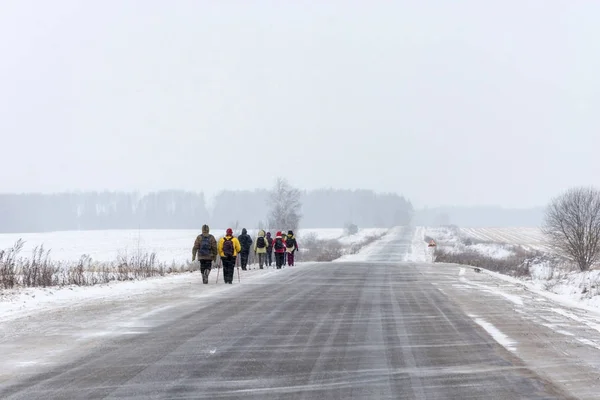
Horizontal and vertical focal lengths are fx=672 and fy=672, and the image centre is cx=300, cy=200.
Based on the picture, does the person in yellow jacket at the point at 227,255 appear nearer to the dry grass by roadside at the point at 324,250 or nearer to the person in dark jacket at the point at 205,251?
the person in dark jacket at the point at 205,251

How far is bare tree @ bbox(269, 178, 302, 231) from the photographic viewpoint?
8850cm

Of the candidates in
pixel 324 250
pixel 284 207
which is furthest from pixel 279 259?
→ pixel 284 207

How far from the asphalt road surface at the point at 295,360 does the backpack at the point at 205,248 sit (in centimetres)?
761

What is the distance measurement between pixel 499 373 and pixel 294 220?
81.8 m

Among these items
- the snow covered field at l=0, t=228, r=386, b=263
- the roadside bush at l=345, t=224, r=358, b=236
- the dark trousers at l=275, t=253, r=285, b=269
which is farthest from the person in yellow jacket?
the roadside bush at l=345, t=224, r=358, b=236

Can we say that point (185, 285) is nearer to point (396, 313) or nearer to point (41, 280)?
point (41, 280)

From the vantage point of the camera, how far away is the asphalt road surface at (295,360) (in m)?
6.75

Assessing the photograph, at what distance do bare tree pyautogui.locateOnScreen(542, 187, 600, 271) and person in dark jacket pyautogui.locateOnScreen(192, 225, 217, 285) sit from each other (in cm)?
3354

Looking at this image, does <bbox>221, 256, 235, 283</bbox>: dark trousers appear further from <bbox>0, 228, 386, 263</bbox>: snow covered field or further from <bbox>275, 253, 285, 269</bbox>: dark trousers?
<bbox>0, 228, 386, 263</bbox>: snow covered field

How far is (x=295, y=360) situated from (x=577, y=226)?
1803 inches

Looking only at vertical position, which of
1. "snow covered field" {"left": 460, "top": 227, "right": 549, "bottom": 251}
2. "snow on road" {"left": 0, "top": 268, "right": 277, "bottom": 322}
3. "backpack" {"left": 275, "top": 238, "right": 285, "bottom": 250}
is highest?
"backpack" {"left": 275, "top": 238, "right": 285, "bottom": 250}

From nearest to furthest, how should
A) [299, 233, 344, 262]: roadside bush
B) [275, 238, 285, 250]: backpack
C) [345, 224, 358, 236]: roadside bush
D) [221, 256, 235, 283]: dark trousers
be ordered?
[221, 256, 235, 283]: dark trousers
[275, 238, 285, 250]: backpack
[299, 233, 344, 262]: roadside bush
[345, 224, 358, 236]: roadside bush

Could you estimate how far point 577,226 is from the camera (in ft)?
162

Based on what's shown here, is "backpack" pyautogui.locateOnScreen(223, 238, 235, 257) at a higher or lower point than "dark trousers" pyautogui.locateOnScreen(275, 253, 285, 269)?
higher
